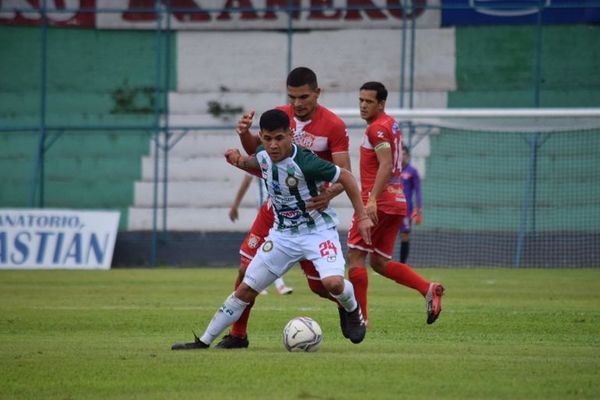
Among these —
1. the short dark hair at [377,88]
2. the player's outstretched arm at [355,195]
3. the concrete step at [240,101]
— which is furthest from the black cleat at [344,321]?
the concrete step at [240,101]

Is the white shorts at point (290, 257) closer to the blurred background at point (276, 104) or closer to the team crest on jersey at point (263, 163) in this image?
the team crest on jersey at point (263, 163)

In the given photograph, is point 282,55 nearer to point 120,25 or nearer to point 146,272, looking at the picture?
point 120,25

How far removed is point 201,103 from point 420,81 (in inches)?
213

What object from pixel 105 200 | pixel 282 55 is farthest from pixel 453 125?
pixel 105 200

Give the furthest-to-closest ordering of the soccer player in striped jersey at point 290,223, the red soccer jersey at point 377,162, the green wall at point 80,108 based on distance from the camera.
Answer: the green wall at point 80,108, the red soccer jersey at point 377,162, the soccer player in striped jersey at point 290,223

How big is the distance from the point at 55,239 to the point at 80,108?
267 inches

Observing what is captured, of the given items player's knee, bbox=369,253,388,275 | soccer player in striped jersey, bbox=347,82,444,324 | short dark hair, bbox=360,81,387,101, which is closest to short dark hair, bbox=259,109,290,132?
soccer player in striped jersey, bbox=347,82,444,324

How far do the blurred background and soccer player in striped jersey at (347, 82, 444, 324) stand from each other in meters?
13.3

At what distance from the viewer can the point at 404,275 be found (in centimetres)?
1234

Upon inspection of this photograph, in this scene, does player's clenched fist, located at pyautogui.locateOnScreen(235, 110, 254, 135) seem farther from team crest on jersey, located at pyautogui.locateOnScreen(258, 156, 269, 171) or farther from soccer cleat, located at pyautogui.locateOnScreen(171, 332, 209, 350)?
soccer cleat, located at pyautogui.locateOnScreen(171, 332, 209, 350)

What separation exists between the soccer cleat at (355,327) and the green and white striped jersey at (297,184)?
2.43 ft

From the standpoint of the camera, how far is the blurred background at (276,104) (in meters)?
26.8

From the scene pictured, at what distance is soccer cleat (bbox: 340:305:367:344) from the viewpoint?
9758mm

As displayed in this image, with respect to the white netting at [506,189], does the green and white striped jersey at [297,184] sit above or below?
above
